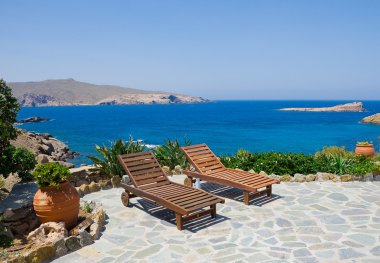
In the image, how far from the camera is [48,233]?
6023 mm

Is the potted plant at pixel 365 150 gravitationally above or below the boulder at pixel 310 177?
above

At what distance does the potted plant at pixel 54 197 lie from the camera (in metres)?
6.11

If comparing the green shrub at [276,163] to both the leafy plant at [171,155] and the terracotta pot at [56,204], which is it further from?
the terracotta pot at [56,204]

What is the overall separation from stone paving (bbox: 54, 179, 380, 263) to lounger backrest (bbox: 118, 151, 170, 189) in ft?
1.87

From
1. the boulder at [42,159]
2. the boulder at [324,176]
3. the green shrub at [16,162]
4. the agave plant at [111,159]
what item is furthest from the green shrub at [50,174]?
the boulder at [42,159]

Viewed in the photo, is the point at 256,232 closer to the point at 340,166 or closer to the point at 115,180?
the point at 115,180

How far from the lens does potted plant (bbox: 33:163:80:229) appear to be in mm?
6113

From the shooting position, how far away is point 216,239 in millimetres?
5895

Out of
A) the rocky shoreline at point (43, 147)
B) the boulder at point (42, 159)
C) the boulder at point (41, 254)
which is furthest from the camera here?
the rocky shoreline at point (43, 147)

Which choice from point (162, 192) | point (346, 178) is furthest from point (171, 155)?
point (346, 178)

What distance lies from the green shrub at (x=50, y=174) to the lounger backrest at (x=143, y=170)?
1.88 m

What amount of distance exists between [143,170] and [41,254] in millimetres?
3457

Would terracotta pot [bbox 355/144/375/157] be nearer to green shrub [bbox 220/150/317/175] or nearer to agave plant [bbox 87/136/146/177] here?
green shrub [bbox 220/150/317/175]

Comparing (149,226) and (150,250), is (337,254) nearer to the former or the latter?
(150,250)
